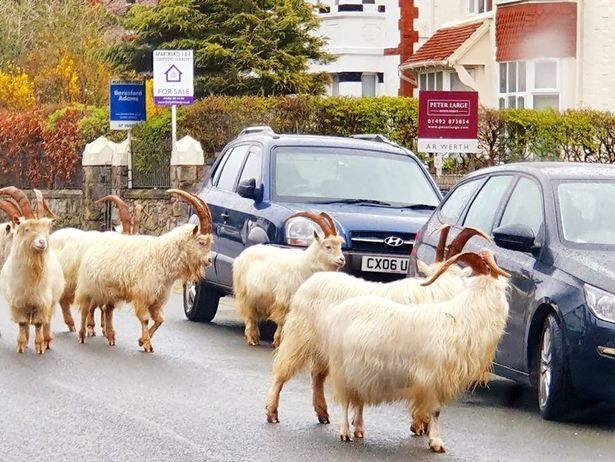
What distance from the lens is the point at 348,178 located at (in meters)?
18.2

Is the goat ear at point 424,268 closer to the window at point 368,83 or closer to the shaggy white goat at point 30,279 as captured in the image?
the shaggy white goat at point 30,279

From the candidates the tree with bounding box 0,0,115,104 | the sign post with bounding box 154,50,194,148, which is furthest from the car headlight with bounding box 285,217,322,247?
the tree with bounding box 0,0,115,104

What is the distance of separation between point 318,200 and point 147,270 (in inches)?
88.7

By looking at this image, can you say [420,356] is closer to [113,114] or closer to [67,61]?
[113,114]

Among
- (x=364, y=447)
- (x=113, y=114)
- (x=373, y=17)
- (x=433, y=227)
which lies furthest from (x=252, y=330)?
(x=373, y=17)

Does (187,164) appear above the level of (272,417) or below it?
above

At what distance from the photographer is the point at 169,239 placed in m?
16.6

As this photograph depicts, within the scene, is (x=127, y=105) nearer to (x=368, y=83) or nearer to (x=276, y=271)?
(x=276, y=271)

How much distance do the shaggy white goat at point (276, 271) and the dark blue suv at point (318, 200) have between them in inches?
25.6

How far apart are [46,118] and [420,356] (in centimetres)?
2887

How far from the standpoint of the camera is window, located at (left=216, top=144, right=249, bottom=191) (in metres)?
19.0

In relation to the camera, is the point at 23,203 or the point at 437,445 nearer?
the point at 437,445

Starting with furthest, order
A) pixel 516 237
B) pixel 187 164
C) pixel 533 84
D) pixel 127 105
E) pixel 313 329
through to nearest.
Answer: pixel 533 84
pixel 127 105
pixel 187 164
pixel 516 237
pixel 313 329

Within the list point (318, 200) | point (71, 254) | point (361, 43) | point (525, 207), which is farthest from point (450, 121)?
point (361, 43)
